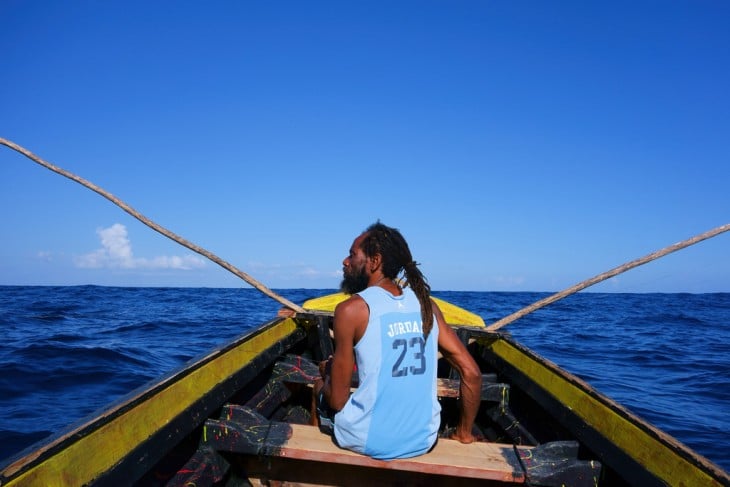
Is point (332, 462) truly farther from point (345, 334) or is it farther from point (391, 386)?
point (345, 334)

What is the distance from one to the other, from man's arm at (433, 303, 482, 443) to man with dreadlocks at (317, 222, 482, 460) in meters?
0.07

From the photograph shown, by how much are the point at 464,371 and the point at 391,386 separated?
1.70 feet

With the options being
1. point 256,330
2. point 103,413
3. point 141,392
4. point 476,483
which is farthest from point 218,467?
point 256,330

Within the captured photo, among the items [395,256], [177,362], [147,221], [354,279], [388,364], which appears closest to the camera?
[388,364]

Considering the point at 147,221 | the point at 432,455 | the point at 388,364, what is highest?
the point at 147,221

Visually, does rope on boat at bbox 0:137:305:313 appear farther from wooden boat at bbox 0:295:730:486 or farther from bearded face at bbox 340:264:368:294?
bearded face at bbox 340:264:368:294

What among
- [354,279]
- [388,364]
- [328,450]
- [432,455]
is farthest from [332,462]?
[354,279]

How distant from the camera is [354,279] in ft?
9.45

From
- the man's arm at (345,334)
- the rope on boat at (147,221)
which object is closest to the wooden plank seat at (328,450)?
the man's arm at (345,334)

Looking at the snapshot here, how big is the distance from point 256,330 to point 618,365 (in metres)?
8.57

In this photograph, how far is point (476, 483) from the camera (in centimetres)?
310

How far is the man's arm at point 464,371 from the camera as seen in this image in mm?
2779

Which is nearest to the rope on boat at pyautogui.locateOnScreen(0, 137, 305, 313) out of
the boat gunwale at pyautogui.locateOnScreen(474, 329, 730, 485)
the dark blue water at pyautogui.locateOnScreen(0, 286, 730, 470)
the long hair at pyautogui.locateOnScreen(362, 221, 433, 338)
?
the dark blue water at pyautogui.locateOnScreen(0, 286, 730, 470)

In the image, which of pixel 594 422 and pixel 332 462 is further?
pixel 594 422
